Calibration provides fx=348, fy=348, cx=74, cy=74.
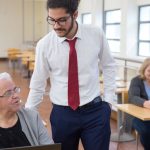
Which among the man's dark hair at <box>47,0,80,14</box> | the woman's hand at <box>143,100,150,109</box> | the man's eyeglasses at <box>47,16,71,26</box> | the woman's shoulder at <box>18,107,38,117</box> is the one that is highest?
the man's dark hair at <box>47,0,80,14</box>

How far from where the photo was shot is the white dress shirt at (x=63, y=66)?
84.4 inches

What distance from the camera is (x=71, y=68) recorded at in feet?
6.96

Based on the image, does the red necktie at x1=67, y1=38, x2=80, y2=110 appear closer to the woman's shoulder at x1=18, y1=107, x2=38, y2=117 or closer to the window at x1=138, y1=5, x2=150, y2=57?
the woman's shoulder at x1=18, y1=107, x2=38, y2=117

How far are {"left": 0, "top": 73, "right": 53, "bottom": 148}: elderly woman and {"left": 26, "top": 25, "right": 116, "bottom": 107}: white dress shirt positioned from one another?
0.62 ft

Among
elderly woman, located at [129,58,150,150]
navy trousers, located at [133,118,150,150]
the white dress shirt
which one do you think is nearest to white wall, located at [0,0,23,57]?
elderly woman, located at [129,58,150,150]

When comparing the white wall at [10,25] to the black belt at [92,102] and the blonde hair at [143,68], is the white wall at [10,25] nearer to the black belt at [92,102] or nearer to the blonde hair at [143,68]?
the blonde hair at [143,68]

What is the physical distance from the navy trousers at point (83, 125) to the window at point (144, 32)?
200 inches

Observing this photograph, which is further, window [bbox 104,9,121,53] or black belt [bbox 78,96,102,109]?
window [bbox 104,9,121,53]

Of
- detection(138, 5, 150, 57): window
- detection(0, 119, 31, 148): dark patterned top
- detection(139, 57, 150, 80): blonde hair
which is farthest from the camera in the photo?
detection(138, 5, 150, 57): window

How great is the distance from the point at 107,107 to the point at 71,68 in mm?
349

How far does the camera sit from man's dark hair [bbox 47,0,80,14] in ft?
6.30

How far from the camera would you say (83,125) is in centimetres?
213

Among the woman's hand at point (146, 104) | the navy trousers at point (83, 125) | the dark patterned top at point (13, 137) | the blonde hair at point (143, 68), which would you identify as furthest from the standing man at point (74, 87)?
the blonde hair at point (143, 68)

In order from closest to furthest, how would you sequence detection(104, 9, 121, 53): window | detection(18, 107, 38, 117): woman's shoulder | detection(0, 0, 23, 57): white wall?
detection(18, 107, 38, 117): woman's shoulder → detection(104, 9, 121, 53): window → detection(0, 0, 23, 57): white wall
